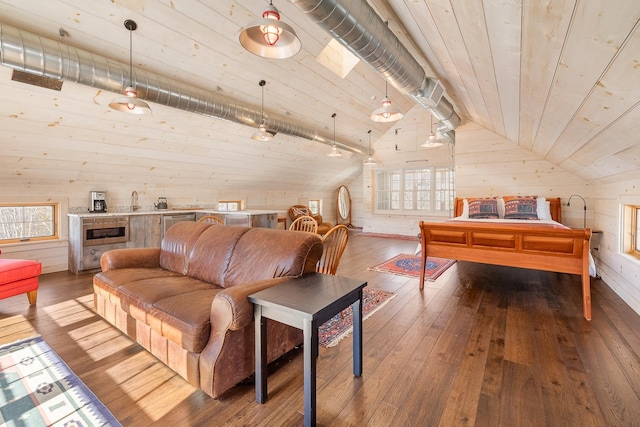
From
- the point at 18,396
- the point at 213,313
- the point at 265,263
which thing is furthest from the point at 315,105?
the point at 18,396

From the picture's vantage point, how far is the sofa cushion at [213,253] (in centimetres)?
239

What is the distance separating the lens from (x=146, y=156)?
4.70 meters

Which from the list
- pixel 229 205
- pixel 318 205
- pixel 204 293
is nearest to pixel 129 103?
pixel 204 293

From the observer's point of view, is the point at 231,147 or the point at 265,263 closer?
the point at 265,263

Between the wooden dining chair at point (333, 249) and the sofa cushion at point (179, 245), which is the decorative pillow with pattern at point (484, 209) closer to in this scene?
the wooden dining chair at point (333, 249)

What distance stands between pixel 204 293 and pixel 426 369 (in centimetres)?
160

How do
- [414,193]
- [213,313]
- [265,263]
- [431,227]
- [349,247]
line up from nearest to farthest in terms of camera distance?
[213,313] → [265,263] → [431,227] → [349,247] → [414,193]

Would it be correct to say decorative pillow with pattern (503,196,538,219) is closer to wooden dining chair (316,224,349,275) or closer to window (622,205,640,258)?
window (622,205,640,258)

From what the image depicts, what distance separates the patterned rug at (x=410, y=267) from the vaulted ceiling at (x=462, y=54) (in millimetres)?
2168

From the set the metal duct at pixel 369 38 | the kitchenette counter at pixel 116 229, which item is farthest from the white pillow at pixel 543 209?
the kitchenette counter at pixel 116 229

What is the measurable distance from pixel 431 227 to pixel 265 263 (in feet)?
7.73

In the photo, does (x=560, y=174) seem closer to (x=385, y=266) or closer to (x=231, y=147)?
(x=385, y=266)

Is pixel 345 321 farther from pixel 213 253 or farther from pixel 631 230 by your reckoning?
pixel 631 230

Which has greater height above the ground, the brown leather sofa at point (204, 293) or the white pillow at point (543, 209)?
the white pillow at point (543, 209)
